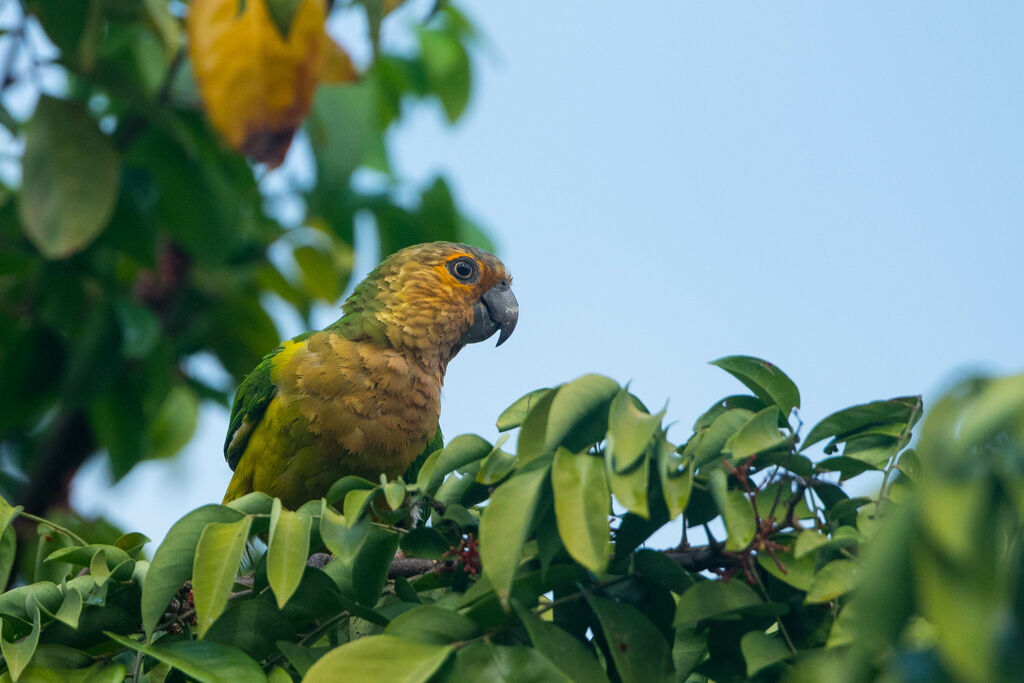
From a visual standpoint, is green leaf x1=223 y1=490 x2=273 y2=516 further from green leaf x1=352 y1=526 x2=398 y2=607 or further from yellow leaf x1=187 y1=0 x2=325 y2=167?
yellow leaf x1=187 y1=0 x2=325 y2=167

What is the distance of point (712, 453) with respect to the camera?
1.08 meters

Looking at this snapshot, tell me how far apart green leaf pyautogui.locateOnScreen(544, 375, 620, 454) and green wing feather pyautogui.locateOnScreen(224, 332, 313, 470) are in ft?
4.74

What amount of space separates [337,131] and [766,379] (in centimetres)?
176

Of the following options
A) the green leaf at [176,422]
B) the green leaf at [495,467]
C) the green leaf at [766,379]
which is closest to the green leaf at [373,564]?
the green leaf at [495,467]

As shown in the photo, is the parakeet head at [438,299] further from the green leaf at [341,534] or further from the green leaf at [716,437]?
the green leaf at [716,437]

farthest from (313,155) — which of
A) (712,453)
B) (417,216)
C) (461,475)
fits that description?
(712,453)

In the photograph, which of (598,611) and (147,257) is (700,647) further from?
(147,257)

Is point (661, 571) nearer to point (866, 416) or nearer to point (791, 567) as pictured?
point (791, 567)

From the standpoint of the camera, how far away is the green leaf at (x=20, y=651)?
3.84 feet

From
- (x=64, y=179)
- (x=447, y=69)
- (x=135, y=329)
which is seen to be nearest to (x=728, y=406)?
(x=64, y=179)

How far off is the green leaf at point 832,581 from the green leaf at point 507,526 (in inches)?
11.6

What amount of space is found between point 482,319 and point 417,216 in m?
0.55

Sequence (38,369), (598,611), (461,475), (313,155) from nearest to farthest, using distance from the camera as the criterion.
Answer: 1. (598,611)
2. (461,475)
3. (313,155)
4. (38,369)

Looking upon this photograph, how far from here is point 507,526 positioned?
0.92 meters
